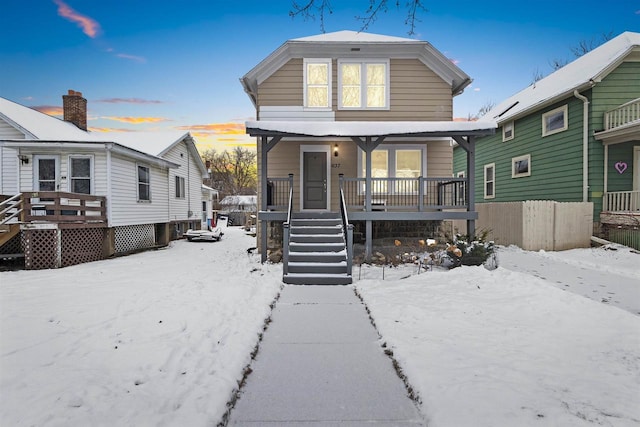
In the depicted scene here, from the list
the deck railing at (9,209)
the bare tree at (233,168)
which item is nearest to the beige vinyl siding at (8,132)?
the deck railing at (9,209)

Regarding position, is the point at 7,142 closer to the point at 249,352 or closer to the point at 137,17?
the point at 137,17

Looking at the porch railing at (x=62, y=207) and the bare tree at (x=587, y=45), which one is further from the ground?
the bare tree at (x=587, y=45)

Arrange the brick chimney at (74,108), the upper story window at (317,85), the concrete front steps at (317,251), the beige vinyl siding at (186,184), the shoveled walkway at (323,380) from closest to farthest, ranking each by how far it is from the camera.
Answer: the shoveled walkway at (323,380), the concrete front steps at (317,251), the upper story window at (317,85), the brick chimney at (74,108), the beige vinyl siding at (186,184)

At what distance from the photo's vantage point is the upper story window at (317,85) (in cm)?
1169

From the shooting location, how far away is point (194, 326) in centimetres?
441

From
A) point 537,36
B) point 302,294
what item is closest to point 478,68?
point 537,36

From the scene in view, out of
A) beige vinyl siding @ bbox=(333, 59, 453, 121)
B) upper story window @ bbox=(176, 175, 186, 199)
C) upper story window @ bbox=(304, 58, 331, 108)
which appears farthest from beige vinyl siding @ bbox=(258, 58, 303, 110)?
upper story window @ bbox=(176, 175, 186, 199)

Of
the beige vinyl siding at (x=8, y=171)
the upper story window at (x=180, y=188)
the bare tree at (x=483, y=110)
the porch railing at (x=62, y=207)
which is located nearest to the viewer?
the porch railing at (x=62, y=207)

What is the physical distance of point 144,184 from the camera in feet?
46.2

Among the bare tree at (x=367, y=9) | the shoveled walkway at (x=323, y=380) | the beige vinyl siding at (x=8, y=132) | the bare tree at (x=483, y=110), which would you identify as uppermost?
the bare tree at (x=483, y=110)

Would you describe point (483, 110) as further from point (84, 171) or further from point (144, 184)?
point (84, 171)

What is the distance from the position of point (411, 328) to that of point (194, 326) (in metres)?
2.99

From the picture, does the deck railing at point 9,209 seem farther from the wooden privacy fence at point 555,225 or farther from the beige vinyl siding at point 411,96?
the wooden privacy fence at point 555,225

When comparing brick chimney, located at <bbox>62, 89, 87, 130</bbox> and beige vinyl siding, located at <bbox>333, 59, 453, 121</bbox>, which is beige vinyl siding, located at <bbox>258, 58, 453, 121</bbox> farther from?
brick chimney, located at <bbox>62, 89, 87, 130</bbox>
